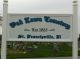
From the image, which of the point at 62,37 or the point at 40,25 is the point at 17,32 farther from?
the point at 62,37

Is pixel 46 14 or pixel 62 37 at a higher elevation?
pixel 46 14

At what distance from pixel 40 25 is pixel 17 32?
0.81m

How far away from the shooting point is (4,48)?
10352 mm

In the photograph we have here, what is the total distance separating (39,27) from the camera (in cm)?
1034

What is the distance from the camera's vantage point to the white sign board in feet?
33.9

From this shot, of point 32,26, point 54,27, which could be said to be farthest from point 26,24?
point 54,27

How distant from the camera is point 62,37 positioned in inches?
408

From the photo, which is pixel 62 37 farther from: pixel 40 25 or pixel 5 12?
pixel 5 12

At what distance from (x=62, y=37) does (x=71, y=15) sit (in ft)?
2.63

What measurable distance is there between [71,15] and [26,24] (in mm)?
1548

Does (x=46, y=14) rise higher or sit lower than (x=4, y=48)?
higher

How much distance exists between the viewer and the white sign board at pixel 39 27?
33.9ft

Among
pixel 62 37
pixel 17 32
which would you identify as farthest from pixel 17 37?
pixel 62 37

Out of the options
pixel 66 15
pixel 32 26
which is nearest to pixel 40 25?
pixel 32 26
